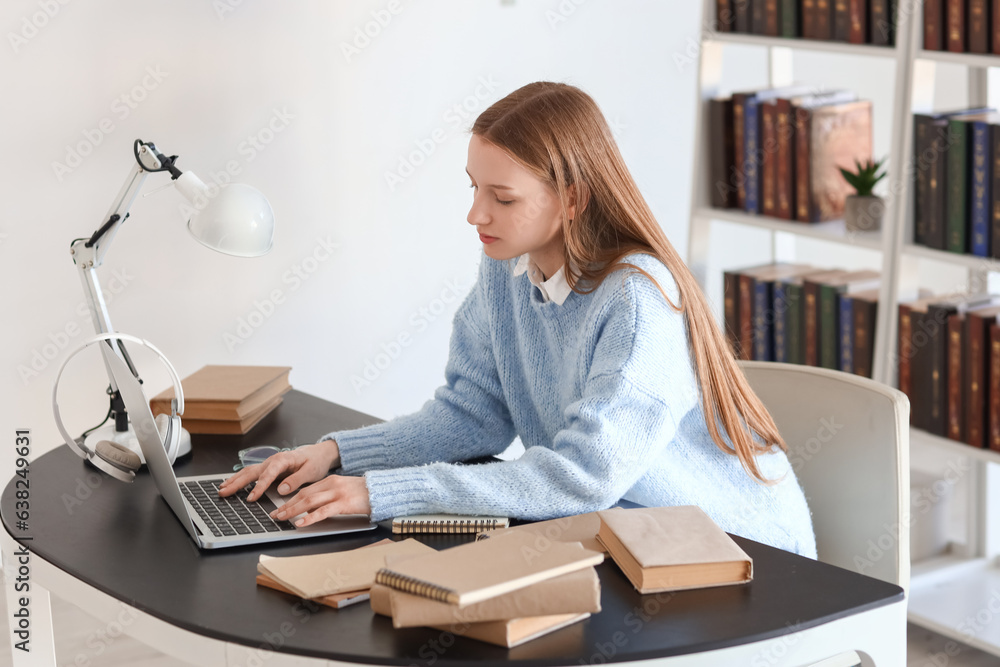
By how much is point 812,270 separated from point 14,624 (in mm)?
2019

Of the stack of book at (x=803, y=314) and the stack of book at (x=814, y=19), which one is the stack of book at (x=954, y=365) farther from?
the stack of book at (x=814, y=19)

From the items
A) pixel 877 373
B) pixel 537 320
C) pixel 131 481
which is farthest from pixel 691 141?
pixel 131 481

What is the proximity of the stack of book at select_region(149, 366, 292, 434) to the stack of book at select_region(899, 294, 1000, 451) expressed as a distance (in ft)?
4.61

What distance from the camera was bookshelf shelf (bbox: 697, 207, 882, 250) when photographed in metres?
2.50

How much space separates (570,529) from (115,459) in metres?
0.71

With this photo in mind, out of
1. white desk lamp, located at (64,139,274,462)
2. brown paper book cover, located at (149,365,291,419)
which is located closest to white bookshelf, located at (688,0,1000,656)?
brown paper book cover, located at (149,365,291,419)

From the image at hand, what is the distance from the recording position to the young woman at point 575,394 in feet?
4.52

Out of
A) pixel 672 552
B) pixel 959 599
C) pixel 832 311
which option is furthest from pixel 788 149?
pixel 672 552

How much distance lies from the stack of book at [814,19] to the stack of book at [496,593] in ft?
5.76

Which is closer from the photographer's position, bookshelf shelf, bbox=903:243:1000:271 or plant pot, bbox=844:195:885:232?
bookshelf shelf, bbox=903:243:1000:271

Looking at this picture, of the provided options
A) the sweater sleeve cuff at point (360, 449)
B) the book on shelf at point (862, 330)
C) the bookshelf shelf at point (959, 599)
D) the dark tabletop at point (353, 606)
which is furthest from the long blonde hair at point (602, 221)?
the bookshelf shelf at point (959, 599)

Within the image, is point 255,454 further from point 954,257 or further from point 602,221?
point 954,257

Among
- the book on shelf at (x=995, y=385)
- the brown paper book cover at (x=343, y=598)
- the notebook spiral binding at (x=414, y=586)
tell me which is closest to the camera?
the notebook spiral binding at (x=414, y=586)

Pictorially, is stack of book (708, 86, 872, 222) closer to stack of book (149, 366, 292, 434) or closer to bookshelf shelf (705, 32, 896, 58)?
bookshelf shelf (705, 32, 896, 58)
